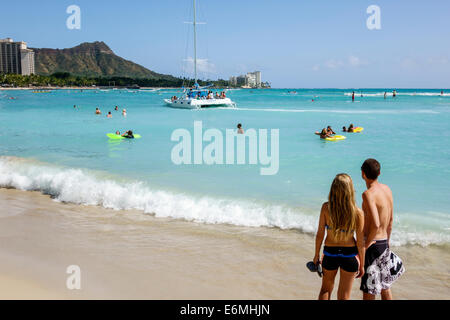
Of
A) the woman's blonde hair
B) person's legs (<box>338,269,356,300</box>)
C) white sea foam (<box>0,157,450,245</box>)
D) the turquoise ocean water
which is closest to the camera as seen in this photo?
the woman's blonde hair

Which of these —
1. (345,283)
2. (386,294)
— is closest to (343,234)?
(345,283)

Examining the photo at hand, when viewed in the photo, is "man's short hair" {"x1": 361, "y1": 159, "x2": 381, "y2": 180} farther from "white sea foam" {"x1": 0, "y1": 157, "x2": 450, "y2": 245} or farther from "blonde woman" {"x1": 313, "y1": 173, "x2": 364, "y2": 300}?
"white sea foam" {"x1": 0, "y1": 157, "x2": 450, "y2": 245}

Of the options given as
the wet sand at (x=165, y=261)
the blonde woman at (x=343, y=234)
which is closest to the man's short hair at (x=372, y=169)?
the blonde woman at (x=343, y=234)

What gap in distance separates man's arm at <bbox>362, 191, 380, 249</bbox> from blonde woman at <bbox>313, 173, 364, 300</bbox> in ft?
0.41

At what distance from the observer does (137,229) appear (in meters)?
7.41

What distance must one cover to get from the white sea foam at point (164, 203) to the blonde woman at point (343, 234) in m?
3.59

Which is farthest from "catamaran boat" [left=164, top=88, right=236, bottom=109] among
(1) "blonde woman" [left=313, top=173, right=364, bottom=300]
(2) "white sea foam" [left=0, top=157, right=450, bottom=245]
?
(1) "blonde woman" [left=313, top=173, right=364, bottom=300]

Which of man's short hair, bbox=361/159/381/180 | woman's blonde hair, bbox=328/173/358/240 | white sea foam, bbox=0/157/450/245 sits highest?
man's short hair, bbox=361/159/381/180

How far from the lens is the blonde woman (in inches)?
137

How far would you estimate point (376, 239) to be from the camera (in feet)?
12.4

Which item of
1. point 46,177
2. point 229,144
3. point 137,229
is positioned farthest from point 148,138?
point 137,229

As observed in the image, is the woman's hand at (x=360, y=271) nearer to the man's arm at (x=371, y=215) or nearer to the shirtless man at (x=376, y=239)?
the shirtless man at (x=376, y=239)

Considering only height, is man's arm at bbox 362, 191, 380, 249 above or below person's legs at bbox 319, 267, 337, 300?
above

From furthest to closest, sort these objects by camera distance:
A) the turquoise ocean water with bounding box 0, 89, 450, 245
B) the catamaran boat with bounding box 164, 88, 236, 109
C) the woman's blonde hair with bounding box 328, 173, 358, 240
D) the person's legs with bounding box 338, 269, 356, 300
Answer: the catamaran boat with bounding box 164, 88, 236, 109, the turquoise ocean water with bounding box 0, 89, 450, 245, the person's legs with bounding box 338, 269, 356, 300, the woman's blonde hair with bounding box 328, 173, 358, 240
